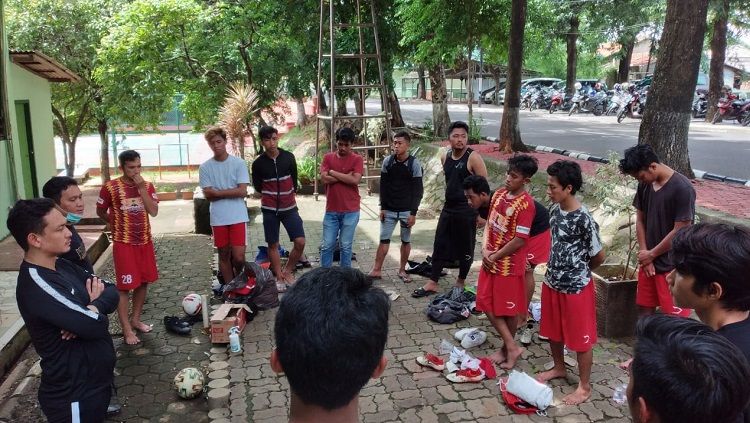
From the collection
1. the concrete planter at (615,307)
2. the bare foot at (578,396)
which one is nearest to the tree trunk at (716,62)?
the concrete planter at (615,307)

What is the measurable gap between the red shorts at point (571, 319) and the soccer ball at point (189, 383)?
2.34 metres

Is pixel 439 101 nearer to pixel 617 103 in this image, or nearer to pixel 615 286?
pixel 615 286

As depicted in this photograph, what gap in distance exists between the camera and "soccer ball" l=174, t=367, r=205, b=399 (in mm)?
3816

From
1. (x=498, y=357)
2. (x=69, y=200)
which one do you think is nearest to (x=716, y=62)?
(x=498, y=357)

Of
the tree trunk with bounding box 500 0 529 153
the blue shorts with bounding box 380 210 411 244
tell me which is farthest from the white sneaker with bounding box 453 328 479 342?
the tree trunk with bounding box 500 0 529 153

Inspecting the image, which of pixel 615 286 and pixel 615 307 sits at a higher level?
pixel 615 286

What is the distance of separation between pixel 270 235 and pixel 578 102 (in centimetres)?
2134

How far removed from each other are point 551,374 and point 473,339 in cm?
71

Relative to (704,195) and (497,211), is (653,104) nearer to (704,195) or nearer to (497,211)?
(704,195)

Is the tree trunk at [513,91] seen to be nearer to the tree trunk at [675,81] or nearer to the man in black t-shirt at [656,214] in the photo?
the tree trunk at [675,81]

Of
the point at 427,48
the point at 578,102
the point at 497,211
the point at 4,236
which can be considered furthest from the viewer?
the point at 578,102

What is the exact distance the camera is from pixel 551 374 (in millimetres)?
3850

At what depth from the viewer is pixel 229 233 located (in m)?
5.32

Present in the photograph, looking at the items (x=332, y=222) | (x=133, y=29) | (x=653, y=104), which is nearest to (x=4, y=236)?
(x=332, y=222)
